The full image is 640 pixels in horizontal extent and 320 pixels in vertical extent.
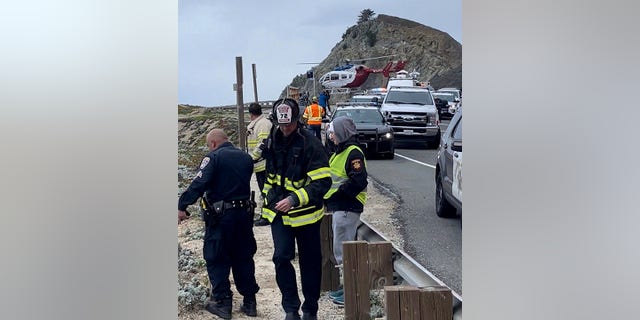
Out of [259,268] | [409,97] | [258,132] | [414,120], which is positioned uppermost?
[409,97]

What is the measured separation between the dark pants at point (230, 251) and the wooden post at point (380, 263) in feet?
4.16

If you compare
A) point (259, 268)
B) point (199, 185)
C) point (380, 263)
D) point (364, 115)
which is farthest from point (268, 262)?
point (364, 115)

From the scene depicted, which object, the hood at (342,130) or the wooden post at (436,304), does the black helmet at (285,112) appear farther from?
the wooden post at (436,304)

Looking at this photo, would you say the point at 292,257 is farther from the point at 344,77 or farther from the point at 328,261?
the point at 344,77

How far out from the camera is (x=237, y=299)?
7438mm

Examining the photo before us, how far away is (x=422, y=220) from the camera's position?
1134 cm

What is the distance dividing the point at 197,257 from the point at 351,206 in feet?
11.2

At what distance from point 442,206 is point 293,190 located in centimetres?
573

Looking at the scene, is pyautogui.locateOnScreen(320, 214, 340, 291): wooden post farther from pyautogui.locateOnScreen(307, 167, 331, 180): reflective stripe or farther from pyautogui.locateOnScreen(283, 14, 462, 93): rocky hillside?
pyautogui.locateOnScreen(283, 14, 462, 93): rocky hillside

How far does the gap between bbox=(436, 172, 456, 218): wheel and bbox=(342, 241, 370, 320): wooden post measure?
521 centimetres

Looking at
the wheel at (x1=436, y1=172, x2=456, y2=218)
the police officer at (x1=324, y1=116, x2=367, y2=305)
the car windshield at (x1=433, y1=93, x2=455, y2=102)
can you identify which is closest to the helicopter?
the car windshield at (x1=433, y1=93, x2=455, y2=102)

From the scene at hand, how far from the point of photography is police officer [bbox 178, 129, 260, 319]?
6.17 meters
